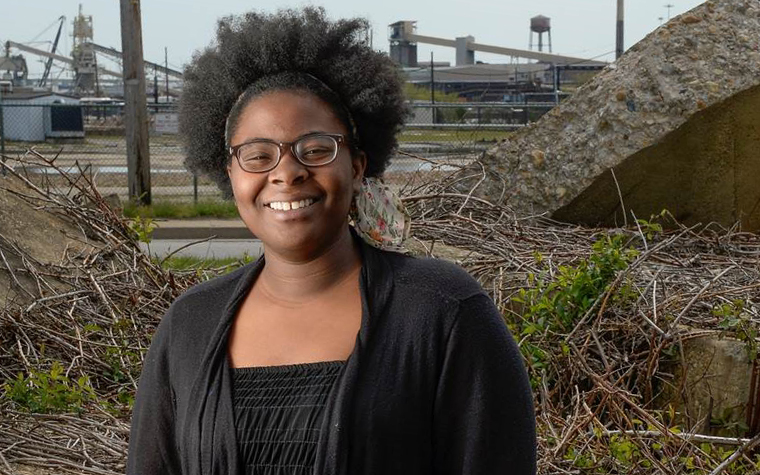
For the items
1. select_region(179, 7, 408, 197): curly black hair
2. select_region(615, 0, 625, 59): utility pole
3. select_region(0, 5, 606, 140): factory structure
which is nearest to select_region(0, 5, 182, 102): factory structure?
select_region(0, 5, 606, 140): factory structure

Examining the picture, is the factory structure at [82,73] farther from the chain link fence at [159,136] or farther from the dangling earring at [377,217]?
the dangling earring at [377,217]

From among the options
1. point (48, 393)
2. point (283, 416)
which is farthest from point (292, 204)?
point (48, 393)

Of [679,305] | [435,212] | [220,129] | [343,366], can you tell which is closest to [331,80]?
[220,129]

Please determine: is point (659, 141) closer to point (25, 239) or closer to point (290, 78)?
point (25, 239)

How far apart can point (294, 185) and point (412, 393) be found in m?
0.47

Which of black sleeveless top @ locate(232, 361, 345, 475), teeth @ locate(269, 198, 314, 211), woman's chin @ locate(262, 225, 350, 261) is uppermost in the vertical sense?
teeth @ locate(269, 198, 314, 211)

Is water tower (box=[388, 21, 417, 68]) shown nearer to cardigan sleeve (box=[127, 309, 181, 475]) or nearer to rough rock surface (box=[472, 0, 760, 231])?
rough rock surface (box=[472, 0, 760, 231])

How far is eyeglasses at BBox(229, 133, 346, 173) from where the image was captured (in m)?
2.30

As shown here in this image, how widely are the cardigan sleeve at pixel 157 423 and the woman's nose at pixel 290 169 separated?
1.21 feet

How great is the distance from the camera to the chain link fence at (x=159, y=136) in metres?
16.8

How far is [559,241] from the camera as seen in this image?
20.6ft

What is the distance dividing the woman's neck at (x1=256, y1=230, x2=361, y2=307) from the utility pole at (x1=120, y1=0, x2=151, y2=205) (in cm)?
1287

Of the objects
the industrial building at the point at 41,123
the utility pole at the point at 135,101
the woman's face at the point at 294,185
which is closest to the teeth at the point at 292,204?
the woman's face at the point at 294,185

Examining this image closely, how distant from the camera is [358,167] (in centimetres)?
246
